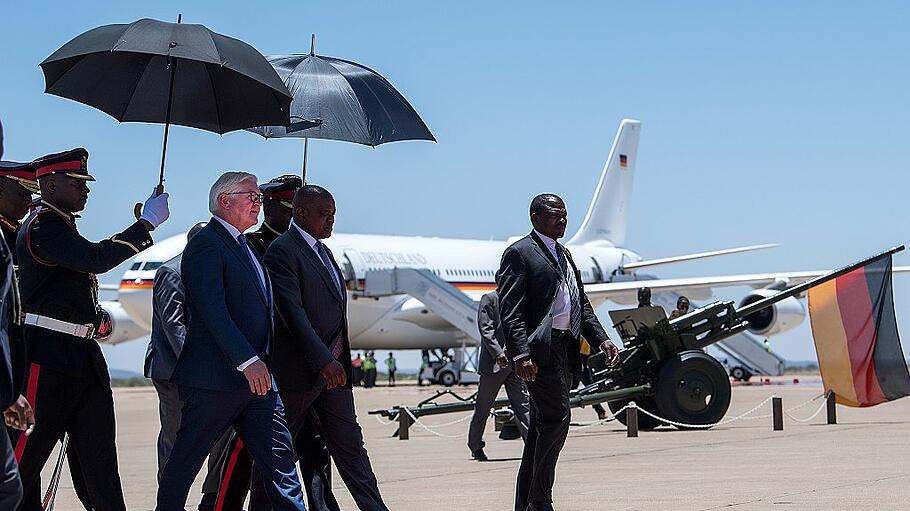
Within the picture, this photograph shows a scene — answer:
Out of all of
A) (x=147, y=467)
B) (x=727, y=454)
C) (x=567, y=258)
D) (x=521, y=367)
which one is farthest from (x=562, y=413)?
(x=147, y=467)

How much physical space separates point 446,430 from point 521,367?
32.8 feet

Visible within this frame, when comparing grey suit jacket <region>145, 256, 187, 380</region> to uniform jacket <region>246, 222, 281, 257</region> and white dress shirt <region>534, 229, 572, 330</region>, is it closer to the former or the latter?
uniform jacket <region>246, 222, 281, 257</region>

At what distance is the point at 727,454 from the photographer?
10953 millimetres

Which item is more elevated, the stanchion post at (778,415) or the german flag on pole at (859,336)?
the german flag on pole at (859,336)

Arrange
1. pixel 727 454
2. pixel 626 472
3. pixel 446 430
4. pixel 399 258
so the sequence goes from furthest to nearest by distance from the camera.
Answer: pixel 399 258 → pixel 446 430 → pixel 727 454 → pixel 626 472

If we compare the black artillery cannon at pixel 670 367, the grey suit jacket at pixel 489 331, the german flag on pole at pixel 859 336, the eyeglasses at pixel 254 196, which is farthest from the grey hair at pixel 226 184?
the german flag on pole at pixel 859 336

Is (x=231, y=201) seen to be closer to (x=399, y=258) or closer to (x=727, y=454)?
(x=727, y=454)

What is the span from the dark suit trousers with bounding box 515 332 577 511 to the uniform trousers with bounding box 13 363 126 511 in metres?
2.11

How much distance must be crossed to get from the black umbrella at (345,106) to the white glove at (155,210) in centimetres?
202

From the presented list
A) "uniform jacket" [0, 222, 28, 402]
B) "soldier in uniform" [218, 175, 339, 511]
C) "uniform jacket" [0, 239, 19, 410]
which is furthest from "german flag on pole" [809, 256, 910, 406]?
"uniform jacket" [0, 239, 19, 410]

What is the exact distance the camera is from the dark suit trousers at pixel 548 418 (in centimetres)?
699

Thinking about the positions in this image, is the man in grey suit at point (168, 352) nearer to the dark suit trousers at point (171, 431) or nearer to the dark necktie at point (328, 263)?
the dark suit trousers at point (171, 431)

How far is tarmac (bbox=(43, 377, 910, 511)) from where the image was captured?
7773 millimetres

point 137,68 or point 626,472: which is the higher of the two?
point 137,68
